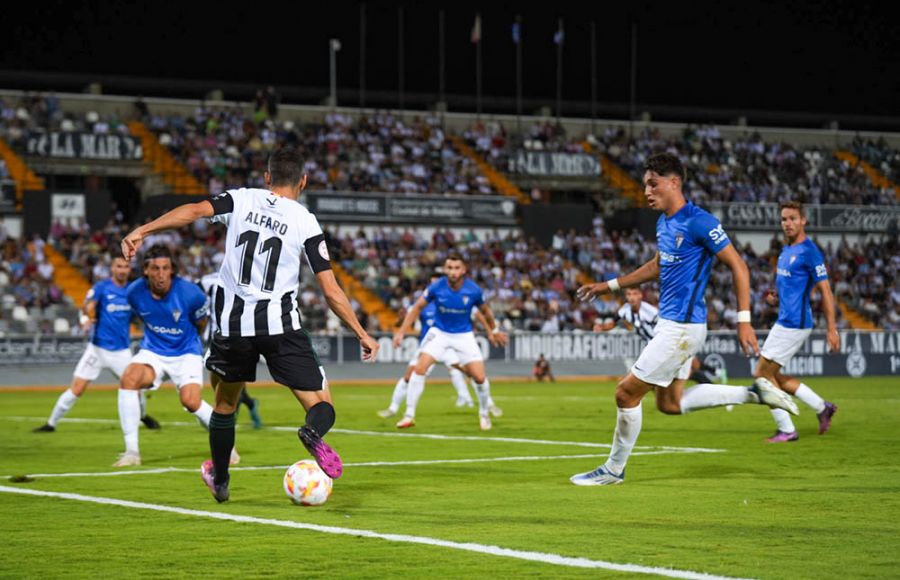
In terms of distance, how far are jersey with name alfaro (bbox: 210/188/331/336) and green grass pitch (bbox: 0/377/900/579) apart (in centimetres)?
136

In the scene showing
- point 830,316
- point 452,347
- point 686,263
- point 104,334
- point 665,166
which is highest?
point 665,166

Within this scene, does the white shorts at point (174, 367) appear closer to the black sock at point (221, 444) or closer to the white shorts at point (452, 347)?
the black sock at point (221, 444)

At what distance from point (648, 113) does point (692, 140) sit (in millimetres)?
→ 4592

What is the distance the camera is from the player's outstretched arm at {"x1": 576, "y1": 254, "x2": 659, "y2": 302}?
11523 millimetres

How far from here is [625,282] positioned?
1178cm

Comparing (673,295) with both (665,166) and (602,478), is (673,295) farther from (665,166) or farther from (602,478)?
(602,478)

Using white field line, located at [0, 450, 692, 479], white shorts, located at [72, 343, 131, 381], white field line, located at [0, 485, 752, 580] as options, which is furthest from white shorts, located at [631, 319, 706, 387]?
white shorts, located at [72, 343, 131, 381]

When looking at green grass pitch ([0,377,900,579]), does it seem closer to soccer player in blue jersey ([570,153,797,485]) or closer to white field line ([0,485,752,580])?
white field line ([0,485,752,580])

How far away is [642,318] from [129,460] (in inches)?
325

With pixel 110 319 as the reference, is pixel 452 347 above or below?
below

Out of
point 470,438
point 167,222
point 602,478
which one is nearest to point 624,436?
point 602,478

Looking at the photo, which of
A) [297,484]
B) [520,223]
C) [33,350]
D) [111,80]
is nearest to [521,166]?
[520,223]

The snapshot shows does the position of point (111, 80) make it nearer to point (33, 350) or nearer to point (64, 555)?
point (33, 350)

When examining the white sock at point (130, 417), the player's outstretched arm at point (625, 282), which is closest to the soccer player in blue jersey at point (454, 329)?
the white sock at point (130, 417)
